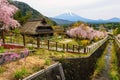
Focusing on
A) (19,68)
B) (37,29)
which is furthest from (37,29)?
(19,68)

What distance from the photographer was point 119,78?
1061 inches

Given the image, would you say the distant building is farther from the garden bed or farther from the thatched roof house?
the garden bed

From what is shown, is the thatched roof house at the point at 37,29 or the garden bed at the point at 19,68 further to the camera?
the thatched roof house at the point at 37,29

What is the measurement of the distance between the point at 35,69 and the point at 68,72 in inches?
182

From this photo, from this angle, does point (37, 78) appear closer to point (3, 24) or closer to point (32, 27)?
point (3, 24)

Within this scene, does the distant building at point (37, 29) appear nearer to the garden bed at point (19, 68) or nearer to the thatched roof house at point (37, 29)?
the thatched roof house at point (37, 29)

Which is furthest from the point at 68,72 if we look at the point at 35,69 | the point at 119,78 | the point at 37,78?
the point at 119,78

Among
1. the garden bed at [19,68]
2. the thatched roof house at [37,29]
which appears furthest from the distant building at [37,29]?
the garden bed at [19,68]

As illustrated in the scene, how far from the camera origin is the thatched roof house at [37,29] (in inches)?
2434

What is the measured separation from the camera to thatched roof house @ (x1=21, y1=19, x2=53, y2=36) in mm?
61834

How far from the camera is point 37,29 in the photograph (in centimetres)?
6319

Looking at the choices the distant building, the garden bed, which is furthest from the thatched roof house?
the garden bed

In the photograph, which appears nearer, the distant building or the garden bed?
the garden bed

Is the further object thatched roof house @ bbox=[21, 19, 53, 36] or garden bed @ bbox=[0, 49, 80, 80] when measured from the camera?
thatched roof house @ bbox=[21, 19, 53, 36]
